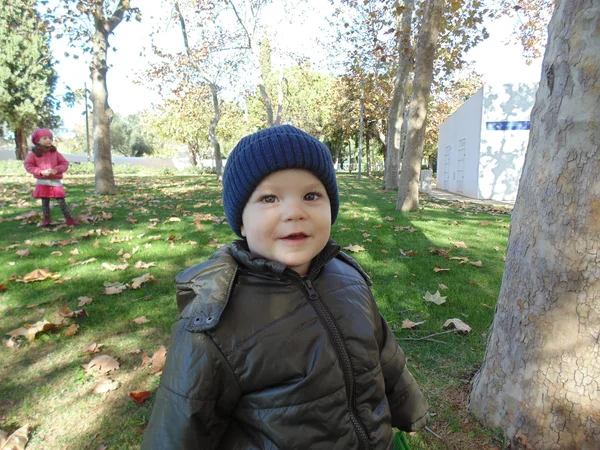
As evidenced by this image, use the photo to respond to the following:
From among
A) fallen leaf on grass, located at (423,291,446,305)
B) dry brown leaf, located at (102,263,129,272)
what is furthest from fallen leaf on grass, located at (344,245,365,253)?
dry brown leaf, located at (102,263,129,272)

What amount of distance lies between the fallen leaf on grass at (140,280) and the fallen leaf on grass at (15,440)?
1914 millimetres

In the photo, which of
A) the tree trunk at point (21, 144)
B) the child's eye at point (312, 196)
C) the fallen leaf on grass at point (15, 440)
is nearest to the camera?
the child's eye at point (312, 196)

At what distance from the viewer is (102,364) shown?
2643 mm

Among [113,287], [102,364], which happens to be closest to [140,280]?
[113,287]

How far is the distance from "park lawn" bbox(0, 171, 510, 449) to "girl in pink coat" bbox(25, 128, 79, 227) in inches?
13.1

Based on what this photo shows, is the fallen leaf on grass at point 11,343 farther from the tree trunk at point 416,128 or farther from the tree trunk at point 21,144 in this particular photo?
the tree trunk at point 21,144

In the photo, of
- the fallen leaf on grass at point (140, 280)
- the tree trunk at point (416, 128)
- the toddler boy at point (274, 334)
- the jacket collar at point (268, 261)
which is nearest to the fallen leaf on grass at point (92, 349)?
the fallen leaf on grass at point (140, 280)

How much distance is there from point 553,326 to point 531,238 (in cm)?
41

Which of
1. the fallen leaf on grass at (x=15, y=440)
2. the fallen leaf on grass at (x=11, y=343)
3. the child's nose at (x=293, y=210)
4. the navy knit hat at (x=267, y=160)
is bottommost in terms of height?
A: the fallen leaf on grass at (x=15, y=440)

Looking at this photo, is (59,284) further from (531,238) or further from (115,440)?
(531,238)

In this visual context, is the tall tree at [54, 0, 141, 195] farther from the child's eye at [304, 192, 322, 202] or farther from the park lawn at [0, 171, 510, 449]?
the child's eye at [304, 192, 322, 202]

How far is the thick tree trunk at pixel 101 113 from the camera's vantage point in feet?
37.6

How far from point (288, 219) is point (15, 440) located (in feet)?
6.24

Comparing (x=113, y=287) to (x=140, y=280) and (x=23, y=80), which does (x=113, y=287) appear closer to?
(x=140, y=280)
